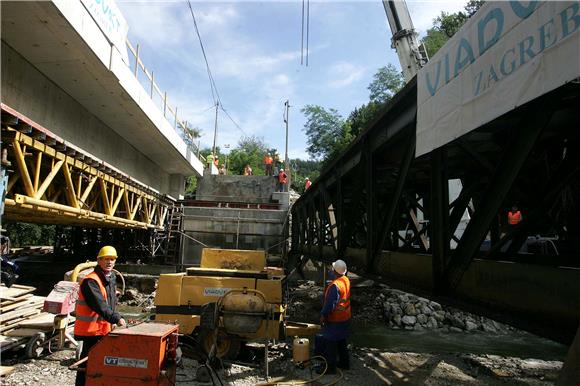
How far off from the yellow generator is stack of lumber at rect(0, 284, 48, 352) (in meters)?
2.45

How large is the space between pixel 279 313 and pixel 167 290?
2173 millimetres

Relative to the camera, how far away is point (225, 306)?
6660 mm

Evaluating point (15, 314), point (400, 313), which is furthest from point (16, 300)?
point (400, 313)

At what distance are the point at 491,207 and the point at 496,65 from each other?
1.19m

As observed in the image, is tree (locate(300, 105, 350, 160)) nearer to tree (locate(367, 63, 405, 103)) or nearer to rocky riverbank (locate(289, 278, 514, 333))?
tree (locate(367, 63, 405, 103))

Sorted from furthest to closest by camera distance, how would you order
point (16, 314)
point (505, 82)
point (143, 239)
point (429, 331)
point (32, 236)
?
point (32, 236), point (143, 239), point (429, 331), point (16, 314), point (505, 82)

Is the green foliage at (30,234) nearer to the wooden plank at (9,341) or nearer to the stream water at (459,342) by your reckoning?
the wooden plank at (9,341)

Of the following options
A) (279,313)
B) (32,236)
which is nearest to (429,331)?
(279,313)

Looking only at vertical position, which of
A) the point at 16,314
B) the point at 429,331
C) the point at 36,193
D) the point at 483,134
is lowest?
the point at 429,331

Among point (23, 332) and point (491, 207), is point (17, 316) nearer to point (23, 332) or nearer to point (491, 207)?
point (23, 332)

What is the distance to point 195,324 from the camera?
7.48m

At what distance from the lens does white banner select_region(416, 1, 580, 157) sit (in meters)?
2.38

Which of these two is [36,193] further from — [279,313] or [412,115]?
[412,115]

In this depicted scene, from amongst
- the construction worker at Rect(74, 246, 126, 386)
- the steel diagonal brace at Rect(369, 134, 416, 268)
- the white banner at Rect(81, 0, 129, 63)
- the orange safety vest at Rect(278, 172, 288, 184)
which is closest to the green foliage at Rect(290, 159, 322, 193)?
the orange safety vest at Rect(278, 172, 288, 184)
